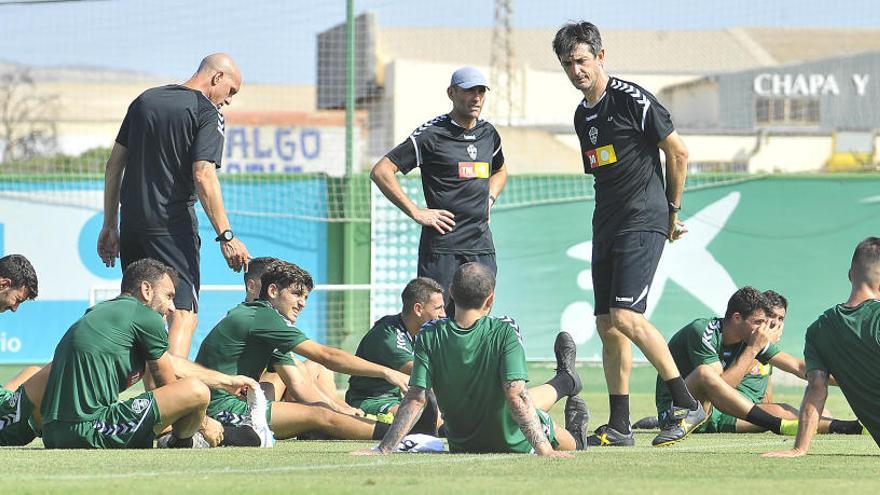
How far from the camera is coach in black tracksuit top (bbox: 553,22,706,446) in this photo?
873cm

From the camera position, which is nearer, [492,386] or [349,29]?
[492,386]

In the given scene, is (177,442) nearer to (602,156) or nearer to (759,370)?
(602,156)

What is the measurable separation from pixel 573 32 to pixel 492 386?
8.50 ft

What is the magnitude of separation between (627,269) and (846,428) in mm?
2473

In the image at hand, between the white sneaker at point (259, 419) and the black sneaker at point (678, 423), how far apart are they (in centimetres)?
237

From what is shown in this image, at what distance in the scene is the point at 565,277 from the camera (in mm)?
15992

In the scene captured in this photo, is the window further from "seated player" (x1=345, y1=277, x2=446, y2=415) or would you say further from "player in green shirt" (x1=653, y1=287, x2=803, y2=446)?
"seated player" (x1=345, y1=277, x2=446, y2=415)

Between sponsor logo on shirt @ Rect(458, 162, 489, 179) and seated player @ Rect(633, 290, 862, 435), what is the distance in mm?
2186

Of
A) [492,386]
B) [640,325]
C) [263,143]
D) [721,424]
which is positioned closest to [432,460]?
[492,386]

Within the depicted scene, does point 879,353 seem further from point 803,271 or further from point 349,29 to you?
point 349,29

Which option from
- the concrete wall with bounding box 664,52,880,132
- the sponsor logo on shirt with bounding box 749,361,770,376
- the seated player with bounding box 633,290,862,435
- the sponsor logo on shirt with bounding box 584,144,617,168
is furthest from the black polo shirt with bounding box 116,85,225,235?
the concrete wall with bounding box 664,52,880,132

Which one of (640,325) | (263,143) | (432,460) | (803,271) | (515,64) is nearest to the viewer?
(432,460)

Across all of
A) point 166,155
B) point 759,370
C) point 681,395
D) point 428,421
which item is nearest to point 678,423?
point 681,395

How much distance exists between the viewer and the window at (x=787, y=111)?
47.6 m
